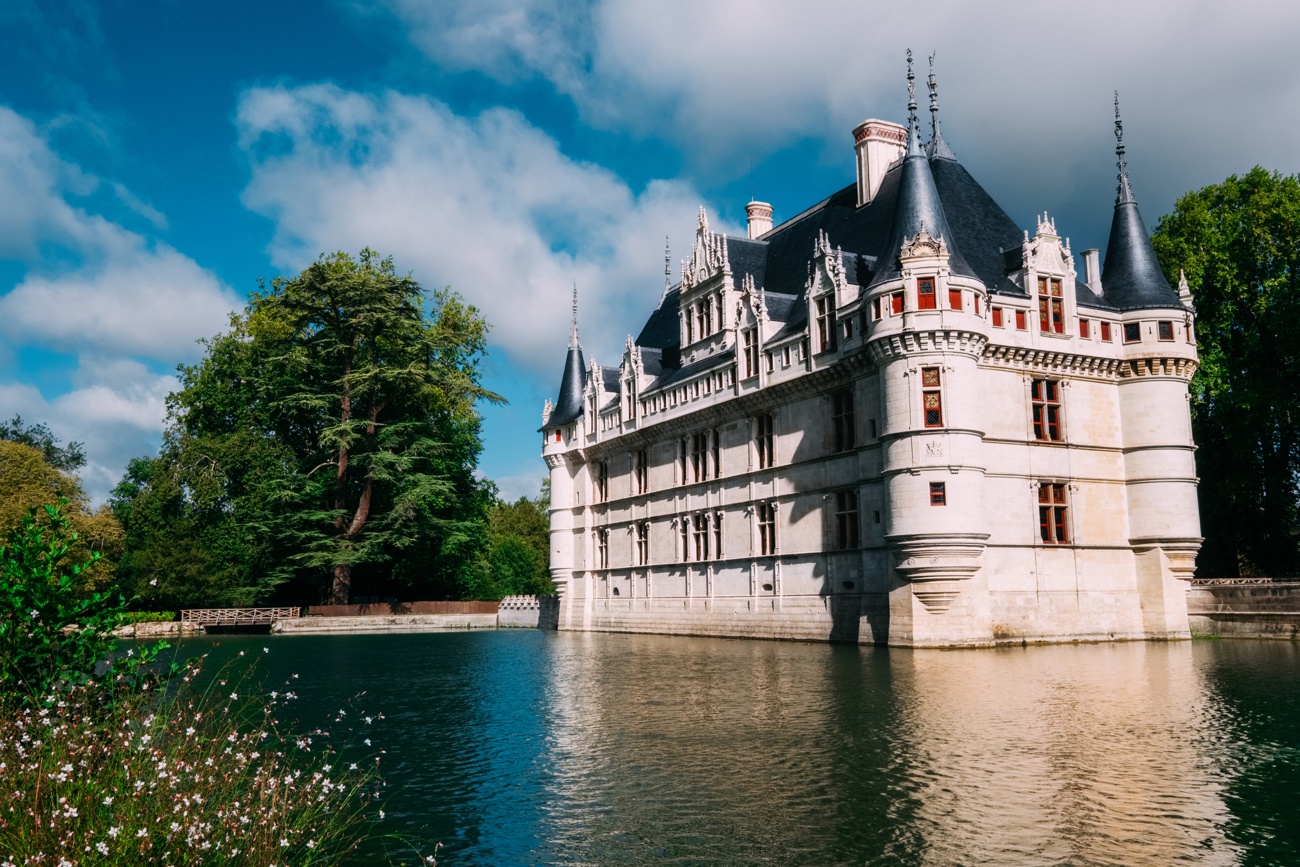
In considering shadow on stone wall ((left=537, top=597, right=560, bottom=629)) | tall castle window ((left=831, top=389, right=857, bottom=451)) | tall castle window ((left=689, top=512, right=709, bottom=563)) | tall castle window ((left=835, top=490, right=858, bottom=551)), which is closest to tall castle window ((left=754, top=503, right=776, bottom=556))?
tall castle window ((left=835, top=490, right=858, bottom=551))

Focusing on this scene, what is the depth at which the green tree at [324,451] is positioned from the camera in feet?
173

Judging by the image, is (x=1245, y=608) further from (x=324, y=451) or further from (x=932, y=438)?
(x=324, y=451)

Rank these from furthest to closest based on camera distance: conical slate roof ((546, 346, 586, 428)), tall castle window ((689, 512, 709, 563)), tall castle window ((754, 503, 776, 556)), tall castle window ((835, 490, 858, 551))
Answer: conical slate roof ((546, 346, 586, 428)) → tall castle window ((689, 512, 709, 563)) → tall castle window ((754, 503, 776, 556)) → tall castle window ((835, 490, 858, 551))

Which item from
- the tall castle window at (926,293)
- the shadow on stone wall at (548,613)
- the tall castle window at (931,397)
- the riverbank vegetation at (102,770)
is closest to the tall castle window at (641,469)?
the shadow on stone wall at (548,613)

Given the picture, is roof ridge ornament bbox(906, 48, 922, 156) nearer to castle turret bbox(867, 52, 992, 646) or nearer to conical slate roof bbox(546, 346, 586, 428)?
castle turret bbox(867, 52, 992, 646)

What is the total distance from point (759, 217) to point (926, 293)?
23.6 meters

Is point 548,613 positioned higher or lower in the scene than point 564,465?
lower

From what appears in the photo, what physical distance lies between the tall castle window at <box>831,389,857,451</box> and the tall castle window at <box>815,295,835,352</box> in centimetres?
162

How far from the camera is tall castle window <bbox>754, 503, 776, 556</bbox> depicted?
38.3 m

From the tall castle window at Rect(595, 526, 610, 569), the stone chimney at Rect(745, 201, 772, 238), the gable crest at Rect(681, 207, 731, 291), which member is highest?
the stone chimney at Rect(745, 201, 772, 238)

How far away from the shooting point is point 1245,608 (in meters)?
33.2

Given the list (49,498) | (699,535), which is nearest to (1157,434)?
(699,535)

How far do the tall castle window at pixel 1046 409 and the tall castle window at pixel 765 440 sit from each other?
8.93 meters

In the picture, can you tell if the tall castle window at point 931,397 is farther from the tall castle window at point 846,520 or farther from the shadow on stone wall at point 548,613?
the shadow on stone wall at point 548,613
